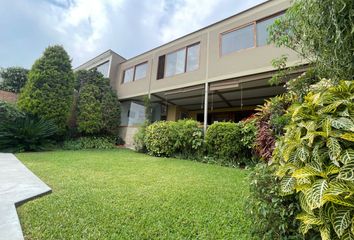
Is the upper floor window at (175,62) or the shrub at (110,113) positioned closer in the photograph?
the upper floor window at (175,62)

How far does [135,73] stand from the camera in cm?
1348

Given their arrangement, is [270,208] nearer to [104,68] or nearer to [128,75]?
[128,75]

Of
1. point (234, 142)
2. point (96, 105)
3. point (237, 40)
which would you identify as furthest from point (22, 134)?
point (237, 40)

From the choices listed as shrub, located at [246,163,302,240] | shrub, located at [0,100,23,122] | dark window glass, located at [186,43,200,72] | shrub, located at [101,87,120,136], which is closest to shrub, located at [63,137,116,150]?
shrub, located at [101,87,120,136]

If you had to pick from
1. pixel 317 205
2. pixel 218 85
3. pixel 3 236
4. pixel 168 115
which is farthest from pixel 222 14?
pixel 3 236

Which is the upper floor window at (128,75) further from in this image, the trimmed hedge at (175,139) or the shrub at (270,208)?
the shrub at (270,208)

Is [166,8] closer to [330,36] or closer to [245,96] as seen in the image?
[245,96]

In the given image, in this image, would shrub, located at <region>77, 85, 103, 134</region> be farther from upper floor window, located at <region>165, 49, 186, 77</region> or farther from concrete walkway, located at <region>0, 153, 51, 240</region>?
concrete walkway, located at <region>0, 153, 51, 240</region>

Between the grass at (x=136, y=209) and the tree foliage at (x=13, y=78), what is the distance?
14.2m

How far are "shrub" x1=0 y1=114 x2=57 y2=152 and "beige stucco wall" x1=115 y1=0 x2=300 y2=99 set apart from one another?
5595mm

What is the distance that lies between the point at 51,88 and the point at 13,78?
8193mm

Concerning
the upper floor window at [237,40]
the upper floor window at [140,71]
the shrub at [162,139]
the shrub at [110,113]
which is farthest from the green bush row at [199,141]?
the upper floor window at [140,71]

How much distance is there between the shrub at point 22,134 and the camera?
27.7 ft

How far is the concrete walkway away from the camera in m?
2.23
